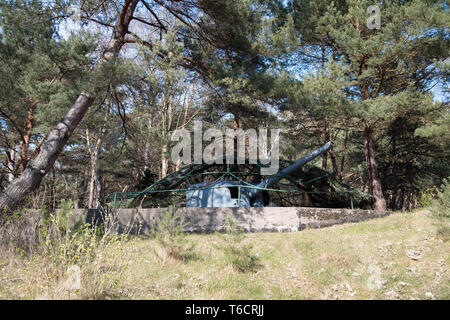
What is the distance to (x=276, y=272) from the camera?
4730 millimetres

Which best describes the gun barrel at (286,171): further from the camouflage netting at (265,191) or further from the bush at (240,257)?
the bush at (240,257)

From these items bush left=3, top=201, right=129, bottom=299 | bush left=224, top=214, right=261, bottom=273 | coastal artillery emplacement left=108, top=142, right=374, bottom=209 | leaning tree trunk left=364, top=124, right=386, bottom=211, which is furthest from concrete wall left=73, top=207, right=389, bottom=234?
bush left=3, top=201, right=129, bottom=299

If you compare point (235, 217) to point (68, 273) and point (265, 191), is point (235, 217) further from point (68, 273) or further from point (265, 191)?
point (68, 273)

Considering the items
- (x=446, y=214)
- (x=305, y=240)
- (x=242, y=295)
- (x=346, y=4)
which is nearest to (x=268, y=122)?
(x=346, y=4)

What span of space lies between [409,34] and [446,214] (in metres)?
6.21

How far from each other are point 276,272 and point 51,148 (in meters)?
5.86

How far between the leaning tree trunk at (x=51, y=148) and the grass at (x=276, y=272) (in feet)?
6.84

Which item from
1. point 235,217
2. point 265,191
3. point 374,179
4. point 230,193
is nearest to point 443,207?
point 235,217

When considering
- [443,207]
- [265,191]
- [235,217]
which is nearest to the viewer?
[443,207]

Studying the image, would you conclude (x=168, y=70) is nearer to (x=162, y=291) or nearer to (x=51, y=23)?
(x=51, y=23)

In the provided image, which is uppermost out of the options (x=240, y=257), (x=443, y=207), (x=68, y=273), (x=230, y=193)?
(x=230, y=193)

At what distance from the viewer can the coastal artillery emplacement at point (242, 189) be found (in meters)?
10.4

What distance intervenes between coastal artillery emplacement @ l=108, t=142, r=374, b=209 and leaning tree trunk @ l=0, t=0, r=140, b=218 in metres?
3.55

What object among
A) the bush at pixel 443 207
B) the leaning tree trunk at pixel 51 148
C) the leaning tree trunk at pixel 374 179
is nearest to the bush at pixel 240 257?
the bush at pixel 443 207
